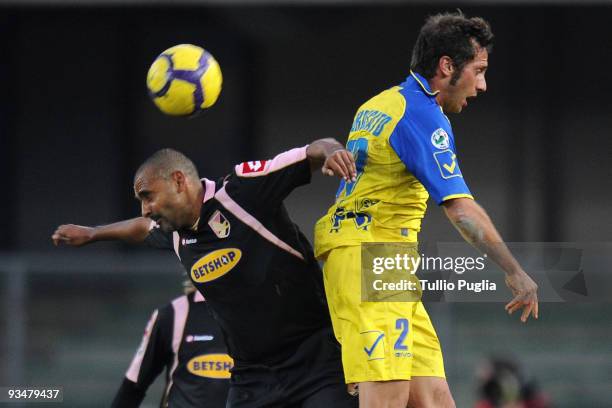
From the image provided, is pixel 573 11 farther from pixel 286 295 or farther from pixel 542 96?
pixel 286 295

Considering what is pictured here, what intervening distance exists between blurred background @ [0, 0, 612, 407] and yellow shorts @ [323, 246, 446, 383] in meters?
8.48

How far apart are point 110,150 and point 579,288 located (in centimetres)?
896

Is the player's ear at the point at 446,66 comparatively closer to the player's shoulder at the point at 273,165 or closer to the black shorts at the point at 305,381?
the player's shoulder at the point at 273,165

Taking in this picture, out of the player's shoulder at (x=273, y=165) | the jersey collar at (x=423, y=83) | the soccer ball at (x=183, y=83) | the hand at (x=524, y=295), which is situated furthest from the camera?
the soccer ball at (x=183, y=83)

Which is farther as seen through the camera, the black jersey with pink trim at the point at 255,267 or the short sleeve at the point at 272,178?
→ the black jersey with pink trim at the point at 255,267

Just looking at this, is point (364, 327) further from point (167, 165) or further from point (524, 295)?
point (167, 165)

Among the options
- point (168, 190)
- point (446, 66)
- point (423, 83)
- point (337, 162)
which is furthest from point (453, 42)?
point (168, 190)

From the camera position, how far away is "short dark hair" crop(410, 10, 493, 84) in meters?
5.70

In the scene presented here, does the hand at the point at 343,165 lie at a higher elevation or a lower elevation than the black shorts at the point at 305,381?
higher

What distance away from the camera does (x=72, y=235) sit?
627cm

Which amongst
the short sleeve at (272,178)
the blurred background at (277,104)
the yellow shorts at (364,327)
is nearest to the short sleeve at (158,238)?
the short sleeve at (272,178)

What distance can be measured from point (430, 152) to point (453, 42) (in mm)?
609

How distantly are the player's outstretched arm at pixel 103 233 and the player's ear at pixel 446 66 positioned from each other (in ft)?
5.53

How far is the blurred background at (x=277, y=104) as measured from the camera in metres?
14.8
